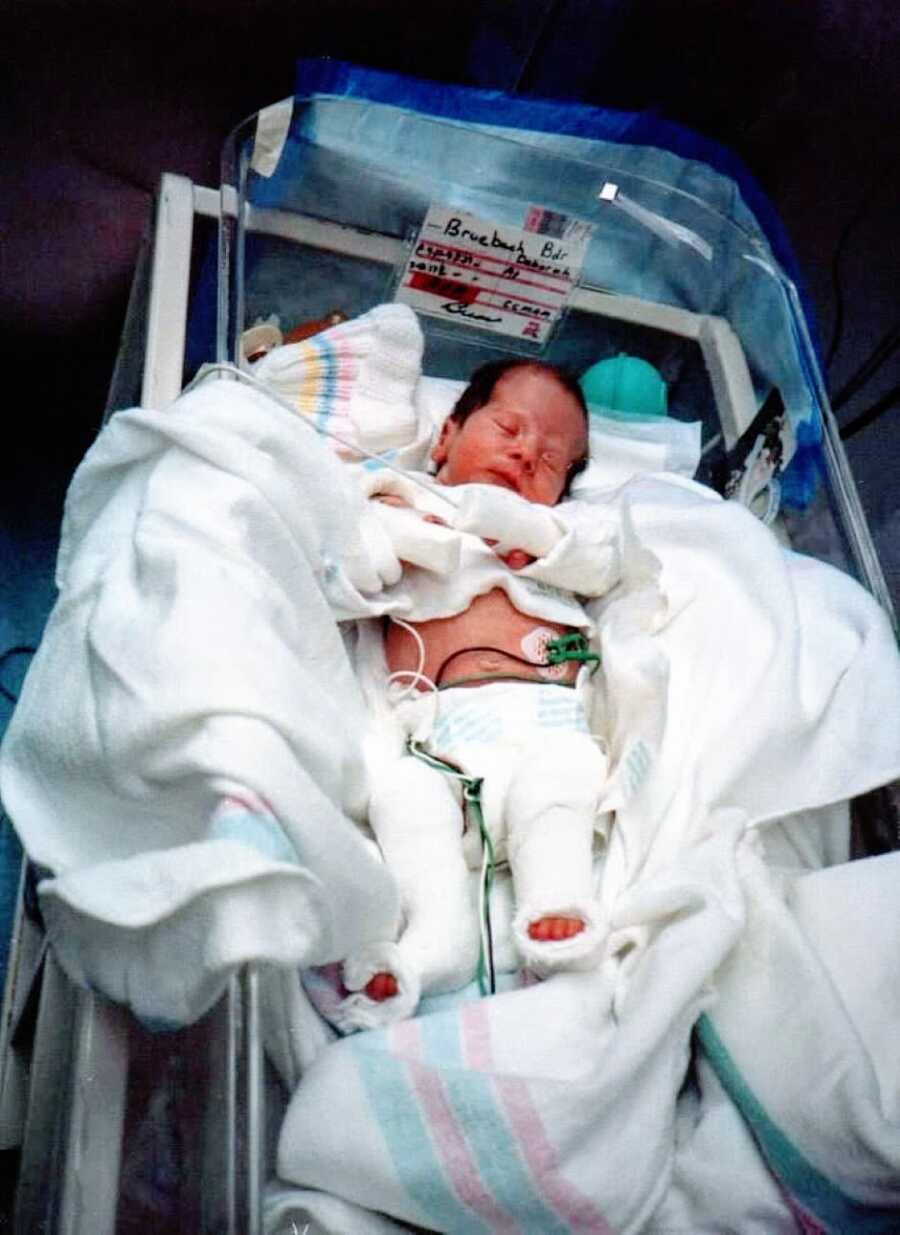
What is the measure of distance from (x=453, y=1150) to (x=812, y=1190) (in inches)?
8.8

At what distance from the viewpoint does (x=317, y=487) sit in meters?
0.86

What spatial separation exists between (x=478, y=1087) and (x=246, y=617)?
316mm

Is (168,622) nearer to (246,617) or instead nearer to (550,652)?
(246,617)

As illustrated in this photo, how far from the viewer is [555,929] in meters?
0.73

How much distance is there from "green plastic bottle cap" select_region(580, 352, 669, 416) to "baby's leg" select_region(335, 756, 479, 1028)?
0.70 meters

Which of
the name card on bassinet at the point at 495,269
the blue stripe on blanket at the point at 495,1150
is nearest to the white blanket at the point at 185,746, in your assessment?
the blue stripe on blanket at the point at 495,1150

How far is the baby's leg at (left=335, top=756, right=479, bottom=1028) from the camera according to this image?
0.69 meters

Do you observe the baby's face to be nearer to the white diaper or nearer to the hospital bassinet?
the hospital bassinet

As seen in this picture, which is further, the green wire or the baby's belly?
the baby's belly

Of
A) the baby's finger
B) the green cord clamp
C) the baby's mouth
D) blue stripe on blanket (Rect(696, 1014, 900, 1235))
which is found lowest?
blue stripe on blanket (Rect(696, 1014, 900, 1235))

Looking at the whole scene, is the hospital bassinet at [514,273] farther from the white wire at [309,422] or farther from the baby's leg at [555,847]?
the baby's leg at [555,847]

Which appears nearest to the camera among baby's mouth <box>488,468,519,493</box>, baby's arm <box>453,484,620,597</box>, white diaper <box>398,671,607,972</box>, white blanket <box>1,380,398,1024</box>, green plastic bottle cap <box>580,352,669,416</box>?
white blanket <box>1,380,398,1024</box>

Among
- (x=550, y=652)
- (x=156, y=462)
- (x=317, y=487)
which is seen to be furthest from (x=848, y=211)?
(x=156, y=462)

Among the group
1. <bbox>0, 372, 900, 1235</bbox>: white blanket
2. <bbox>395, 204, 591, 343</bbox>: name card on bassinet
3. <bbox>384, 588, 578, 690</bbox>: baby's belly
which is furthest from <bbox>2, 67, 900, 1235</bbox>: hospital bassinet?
<bbox>384, 588, 578, 690</bbox>: baby's belly
